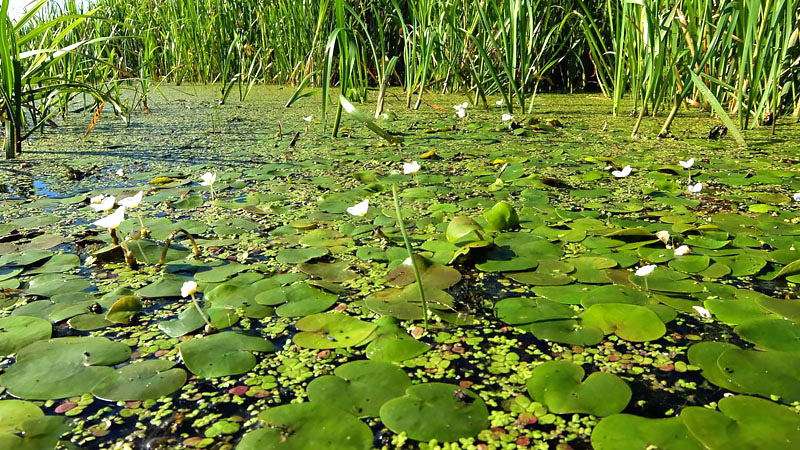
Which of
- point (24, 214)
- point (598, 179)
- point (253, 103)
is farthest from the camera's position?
point (253, 103)

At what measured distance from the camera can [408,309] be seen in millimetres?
908

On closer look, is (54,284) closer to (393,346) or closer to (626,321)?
(393,346)

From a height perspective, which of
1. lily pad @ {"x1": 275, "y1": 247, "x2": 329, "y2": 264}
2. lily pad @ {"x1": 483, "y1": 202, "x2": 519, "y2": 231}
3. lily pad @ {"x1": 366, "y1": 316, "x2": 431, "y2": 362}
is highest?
lily pad @ {"x1": 483, "y1": 202, "x2": 519, "y2": 231}

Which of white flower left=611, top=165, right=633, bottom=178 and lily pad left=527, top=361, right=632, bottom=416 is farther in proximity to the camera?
white flower left=611, top=165, right=633, bottom=178

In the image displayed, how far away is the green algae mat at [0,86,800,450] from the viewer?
640 mm

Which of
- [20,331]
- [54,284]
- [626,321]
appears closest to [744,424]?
[626,321]

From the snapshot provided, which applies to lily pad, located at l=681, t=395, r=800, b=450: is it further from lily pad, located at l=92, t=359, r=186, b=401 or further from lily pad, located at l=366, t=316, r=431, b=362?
lily pad, located at l=92, t=359, r=186, b=401

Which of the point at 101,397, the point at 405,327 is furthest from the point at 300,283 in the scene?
the point at 101,397

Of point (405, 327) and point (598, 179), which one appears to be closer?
point (405, 327)

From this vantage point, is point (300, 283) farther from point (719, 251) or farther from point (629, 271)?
point (719, 251)

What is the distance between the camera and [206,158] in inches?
83.9

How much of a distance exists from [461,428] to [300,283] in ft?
1.57

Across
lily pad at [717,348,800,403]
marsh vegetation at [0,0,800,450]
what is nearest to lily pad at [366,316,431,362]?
marsh vegetation at [0,0,800,450]

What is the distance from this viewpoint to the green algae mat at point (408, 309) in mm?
640
